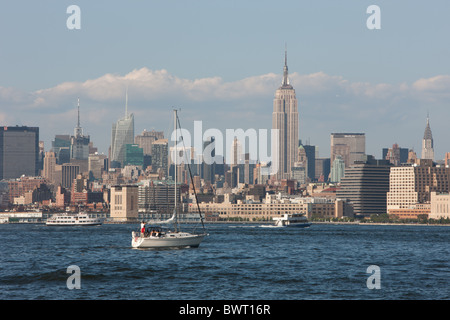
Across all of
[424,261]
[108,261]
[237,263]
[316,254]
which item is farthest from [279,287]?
[316,254]

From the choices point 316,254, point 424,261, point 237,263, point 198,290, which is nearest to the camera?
point 198,290

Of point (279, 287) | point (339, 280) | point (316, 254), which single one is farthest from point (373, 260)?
point (279, 287)

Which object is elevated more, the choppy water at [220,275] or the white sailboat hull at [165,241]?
the white sailboat hull at [165,241]

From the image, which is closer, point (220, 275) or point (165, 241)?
point (220, 275)

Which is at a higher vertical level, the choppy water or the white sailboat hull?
the white sailboat hull

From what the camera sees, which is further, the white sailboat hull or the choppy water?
the white sailboat hull

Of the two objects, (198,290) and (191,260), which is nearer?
(198,290)

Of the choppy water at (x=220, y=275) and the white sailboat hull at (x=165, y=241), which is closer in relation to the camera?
the choppy water at (x=220, y=275)

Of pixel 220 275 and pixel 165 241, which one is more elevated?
pixel 165 241

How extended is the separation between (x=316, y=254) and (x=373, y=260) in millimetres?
11533

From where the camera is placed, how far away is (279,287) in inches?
2178
